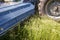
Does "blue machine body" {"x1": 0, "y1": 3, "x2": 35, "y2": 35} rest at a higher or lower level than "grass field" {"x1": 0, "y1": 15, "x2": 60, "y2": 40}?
higher

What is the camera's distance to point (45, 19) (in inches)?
181

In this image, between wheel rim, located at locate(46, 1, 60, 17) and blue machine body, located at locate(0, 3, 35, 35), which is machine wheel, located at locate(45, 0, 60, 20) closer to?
wheel rim, located at locate(46, 1, 60, 17)

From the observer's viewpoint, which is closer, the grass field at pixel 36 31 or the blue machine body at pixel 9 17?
the blue machine body at pixel 9 17

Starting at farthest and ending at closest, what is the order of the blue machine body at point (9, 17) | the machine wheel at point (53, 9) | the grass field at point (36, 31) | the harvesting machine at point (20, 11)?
the machine wheel at point (53, 9)
the grass field at point (36, 31)
the harvesting machine at point (20, 11)
the blue machine body at point (9, 17)

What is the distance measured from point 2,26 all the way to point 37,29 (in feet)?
3.61

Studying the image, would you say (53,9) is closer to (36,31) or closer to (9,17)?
(36,31)

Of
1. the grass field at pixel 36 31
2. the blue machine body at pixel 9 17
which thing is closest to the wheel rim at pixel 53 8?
the grass field at pixel 36 31

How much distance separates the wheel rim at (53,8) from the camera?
4.62 meters

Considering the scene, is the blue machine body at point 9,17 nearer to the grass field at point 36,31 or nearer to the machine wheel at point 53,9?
the grass field at point 36,31

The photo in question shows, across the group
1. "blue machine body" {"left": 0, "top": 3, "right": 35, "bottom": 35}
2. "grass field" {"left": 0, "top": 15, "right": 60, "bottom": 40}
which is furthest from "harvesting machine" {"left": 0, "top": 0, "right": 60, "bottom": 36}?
"grass field" {"left": 0, "top": 15, "right": 60, "bottom": 40}

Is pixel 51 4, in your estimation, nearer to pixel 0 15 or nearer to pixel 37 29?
pixel 37 29

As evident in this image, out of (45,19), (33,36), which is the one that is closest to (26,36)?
(33,36)

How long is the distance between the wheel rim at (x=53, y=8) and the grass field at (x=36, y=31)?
26cm

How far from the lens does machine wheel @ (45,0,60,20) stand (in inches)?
182
